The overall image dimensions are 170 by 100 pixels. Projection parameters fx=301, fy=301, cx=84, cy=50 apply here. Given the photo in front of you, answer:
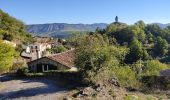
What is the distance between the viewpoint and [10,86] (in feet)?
103

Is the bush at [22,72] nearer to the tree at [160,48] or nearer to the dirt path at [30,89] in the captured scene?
the dirt path at [30,89]

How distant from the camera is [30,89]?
94.8ft

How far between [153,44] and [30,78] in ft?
266

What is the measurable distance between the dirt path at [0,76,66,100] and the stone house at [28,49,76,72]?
478cm

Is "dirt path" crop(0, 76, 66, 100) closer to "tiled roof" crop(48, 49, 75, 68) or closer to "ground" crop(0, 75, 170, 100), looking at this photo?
"ground" crop(0, 75, 170, 100)

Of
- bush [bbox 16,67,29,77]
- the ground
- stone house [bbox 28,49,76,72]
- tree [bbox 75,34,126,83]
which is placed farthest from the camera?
stone house [bbox 28,49,76,72]

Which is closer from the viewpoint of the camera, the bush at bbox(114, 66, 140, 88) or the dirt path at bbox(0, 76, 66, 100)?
the dirt path at bbox(0, 76, 66, 100)

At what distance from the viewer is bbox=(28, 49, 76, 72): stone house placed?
38659 millimetres

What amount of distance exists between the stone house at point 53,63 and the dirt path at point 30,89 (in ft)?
15.7

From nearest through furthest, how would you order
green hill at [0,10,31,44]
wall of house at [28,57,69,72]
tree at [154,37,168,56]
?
wall of house at [28,57,69,72] < green hill at [0,10,31,44] < tree at [154,37,168,56]

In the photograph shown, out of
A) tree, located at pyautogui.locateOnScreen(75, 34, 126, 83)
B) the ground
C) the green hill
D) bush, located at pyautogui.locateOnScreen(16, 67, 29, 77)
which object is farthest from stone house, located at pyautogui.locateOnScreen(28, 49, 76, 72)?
the green hill

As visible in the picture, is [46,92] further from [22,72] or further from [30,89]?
[22,72]

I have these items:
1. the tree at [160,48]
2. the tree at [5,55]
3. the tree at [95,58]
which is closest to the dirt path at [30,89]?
the tree at [5,55]

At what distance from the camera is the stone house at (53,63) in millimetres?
38659
